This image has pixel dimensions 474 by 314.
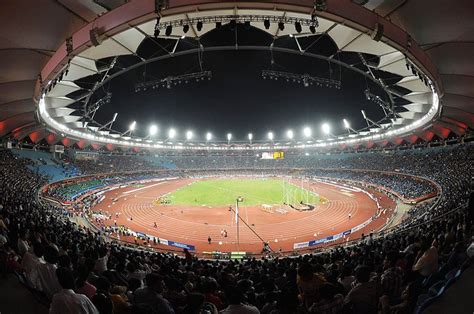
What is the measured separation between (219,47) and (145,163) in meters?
68.5

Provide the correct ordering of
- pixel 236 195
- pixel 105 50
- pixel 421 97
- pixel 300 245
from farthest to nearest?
pixel 236 195, pixel 300 245, pixel 421 97, pixel 105 50

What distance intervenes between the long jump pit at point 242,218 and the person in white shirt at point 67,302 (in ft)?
71.7

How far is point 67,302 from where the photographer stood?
3621mm

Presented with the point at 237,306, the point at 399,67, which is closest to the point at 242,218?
the point at 399,67

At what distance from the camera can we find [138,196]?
51156 millimetres

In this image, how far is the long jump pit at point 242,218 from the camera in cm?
2786

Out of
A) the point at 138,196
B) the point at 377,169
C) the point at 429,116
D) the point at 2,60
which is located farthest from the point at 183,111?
the point at 2,60

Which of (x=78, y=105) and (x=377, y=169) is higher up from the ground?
(x=78, y=105)

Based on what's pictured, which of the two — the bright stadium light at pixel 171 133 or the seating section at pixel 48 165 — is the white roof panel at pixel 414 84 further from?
the bright stadium light at pixel 171 133

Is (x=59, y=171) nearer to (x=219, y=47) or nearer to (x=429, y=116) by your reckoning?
(x=219, y=47)

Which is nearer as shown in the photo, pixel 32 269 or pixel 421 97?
pixel 32 269

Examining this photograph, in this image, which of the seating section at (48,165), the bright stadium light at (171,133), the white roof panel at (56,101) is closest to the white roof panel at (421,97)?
the white roof panel at (56,101)

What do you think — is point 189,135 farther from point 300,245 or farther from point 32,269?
point 32,269

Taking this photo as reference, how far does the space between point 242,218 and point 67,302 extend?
33.3 metres
